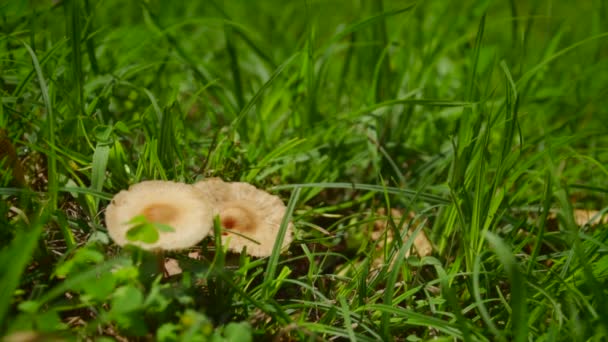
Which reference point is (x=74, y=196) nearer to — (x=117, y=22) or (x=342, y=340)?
(x=342, y=340)

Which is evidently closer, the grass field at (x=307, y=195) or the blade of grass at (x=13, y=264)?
the blade of grass at (x=13, y=264)

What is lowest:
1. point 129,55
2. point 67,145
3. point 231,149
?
point 231,149

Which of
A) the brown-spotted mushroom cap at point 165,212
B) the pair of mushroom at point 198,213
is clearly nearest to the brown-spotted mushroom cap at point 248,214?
the pair of mushroom at point 198,213

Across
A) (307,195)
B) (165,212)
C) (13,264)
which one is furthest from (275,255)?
(13,264)

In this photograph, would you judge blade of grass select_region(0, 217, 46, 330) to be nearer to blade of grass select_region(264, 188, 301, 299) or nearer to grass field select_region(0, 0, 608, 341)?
grass field select_region(0, 0, 608, 341)

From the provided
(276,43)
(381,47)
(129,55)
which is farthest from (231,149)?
(276,43)

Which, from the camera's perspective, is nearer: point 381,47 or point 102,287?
point 102,287

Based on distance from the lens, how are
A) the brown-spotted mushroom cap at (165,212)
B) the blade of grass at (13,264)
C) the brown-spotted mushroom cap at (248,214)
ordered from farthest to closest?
1. the brown-spotted mushroom cap at (248,214)
2. the brown-spotted mushroom cap at (165,212)
3. the blade of grass at (13,264)

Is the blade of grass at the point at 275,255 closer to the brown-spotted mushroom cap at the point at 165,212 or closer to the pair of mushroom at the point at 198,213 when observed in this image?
the pair of mushroom at the point at 198,213
